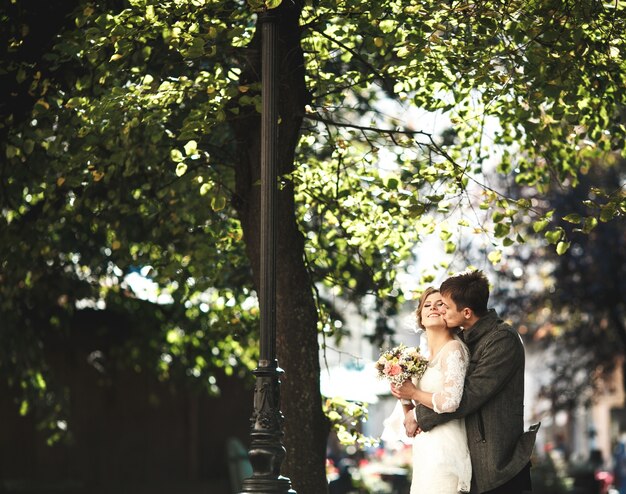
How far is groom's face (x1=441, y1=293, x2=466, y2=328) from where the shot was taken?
23.0ft

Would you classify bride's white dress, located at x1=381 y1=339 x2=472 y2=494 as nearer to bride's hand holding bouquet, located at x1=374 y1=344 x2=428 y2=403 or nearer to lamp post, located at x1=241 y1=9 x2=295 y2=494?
bride's hand holding bouquet, located at x1=374 y1=344 x2=428 y2=403

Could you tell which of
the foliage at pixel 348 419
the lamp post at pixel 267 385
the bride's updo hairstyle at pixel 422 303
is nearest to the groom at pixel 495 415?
the bride's updo hairstyle at pixel 422 303

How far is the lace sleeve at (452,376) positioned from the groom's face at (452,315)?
134 millimetres

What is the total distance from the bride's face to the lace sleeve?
0.19m

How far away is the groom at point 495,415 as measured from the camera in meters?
6.67

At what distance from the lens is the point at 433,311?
705cm

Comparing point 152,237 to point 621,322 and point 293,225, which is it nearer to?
point 293,225

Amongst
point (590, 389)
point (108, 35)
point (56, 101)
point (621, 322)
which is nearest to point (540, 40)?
point (108, 35)

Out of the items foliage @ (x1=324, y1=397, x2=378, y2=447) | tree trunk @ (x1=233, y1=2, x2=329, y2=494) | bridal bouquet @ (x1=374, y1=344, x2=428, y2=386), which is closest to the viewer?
bridal bouquet @ (x1=374, y1=344, x2=428, y2=386)

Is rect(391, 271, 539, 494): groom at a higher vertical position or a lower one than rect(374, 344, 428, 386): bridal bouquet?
lower

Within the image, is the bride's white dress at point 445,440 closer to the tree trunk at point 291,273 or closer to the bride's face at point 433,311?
the bride's face at point 433,311

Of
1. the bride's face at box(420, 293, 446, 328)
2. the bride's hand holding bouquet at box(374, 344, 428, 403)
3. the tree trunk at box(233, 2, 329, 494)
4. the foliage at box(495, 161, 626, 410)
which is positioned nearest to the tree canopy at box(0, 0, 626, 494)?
the tree trunk at box(233, 2, 329, 494)

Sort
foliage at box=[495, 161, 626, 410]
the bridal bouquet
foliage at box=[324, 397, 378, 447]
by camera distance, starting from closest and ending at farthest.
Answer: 1. the bridal bouquet
2. foliage at box=[324, 397, 378, 447]
3. foliage at box=[495, 161, 626, 410]

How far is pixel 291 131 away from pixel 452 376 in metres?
3.26
